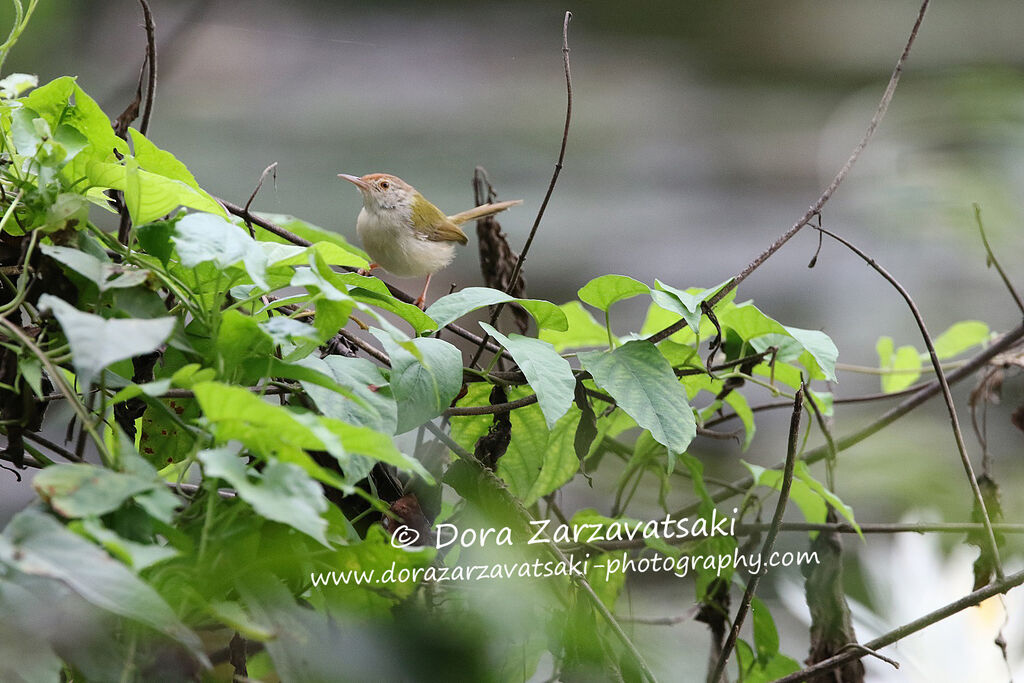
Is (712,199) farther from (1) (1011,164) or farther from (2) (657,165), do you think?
(1) (1011,164)

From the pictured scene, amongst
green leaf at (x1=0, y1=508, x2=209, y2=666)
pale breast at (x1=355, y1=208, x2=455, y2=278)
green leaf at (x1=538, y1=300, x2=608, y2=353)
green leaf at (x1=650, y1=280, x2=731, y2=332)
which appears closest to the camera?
green leaf at (x1=0, y1=508, x2=209, y2=666)

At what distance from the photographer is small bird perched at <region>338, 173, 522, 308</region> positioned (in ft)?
3.68

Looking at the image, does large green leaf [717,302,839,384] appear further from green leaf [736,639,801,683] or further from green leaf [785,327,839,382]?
green leaf [736,639,801,683]

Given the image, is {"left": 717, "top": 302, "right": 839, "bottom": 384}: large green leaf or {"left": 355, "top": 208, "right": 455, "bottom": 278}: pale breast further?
{"left": 355, "top": 208, "right": 455, "bottom": 278}: pale breast

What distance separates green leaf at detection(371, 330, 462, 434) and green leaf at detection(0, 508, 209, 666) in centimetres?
20

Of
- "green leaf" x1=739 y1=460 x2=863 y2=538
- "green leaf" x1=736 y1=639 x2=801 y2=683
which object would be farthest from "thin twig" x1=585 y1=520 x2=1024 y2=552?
"green leaf" x1=736 y1=639 x2=801 y2=683

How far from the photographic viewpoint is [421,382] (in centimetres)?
51

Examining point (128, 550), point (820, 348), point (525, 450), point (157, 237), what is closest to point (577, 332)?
point (525, 450)

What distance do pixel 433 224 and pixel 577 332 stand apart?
17.1 inches

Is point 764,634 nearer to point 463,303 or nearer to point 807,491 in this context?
point 807,491

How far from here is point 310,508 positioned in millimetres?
347

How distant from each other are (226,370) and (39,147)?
191 millimetres

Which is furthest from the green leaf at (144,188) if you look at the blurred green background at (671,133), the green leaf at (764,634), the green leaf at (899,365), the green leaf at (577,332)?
the blurred green background at (671,133)

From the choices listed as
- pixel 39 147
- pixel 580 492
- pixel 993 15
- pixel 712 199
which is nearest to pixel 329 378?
pixel 39 147
